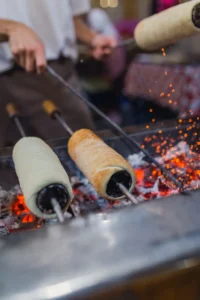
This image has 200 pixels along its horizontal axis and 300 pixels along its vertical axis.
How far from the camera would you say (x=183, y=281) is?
443mm

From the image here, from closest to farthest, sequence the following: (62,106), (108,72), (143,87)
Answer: (62,106)
(143,87)
(108,72)

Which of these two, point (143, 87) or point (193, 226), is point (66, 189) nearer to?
point (193, 226)

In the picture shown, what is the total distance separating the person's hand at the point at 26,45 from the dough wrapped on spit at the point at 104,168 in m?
0.46

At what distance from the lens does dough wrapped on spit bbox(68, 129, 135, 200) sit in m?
0.64

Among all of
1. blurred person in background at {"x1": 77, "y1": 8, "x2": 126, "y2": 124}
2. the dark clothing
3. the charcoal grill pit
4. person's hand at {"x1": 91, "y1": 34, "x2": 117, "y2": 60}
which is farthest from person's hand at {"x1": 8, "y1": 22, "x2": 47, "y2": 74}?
blurred person in background at {"x1": 77, "y1": 8, "x2": 126, "y2": 124}

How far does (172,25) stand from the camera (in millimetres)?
844

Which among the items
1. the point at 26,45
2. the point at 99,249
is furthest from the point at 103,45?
the point at 99,249

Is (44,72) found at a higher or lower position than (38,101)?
higher

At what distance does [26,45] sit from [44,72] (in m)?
0.37

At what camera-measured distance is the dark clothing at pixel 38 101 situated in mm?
1375

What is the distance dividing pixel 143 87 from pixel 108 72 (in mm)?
846

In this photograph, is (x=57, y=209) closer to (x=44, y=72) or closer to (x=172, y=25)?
(x=172, y=25)

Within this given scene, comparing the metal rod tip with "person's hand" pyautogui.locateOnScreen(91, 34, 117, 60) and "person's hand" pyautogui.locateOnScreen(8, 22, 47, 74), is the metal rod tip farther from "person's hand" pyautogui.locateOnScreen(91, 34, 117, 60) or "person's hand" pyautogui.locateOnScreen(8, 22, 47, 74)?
"person's hand" pyautogui.locateOnScreen(91, 34, 117, 60)

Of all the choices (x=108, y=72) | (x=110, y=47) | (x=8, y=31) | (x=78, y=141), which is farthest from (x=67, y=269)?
(x=108, y=72)
